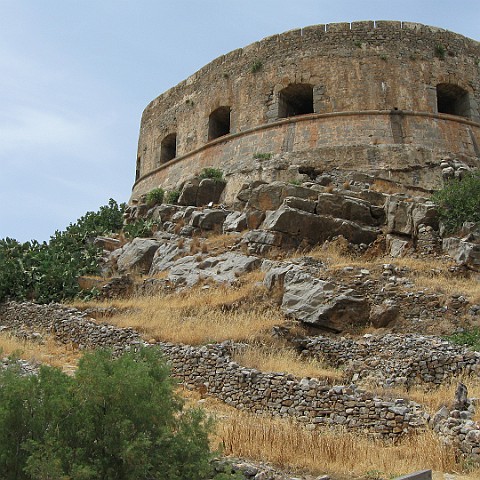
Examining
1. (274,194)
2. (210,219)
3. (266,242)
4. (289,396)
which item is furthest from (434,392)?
(210,219)

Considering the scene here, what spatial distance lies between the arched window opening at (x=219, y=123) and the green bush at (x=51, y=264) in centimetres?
456

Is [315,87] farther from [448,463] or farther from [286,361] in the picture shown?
[448,463]

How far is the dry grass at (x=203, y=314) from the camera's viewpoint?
1097cm

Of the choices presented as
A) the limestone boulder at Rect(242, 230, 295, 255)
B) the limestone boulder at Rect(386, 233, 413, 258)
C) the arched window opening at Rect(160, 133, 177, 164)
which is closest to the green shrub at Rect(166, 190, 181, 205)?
the arched window opening at Rect(160, 133, 177, 164)

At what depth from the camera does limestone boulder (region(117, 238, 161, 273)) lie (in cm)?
1563

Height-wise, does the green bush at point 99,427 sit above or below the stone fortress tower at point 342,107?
below

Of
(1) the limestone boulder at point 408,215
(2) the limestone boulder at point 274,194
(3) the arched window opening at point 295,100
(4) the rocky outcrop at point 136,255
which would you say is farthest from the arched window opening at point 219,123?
(1) the limestone boulder at point 408,215

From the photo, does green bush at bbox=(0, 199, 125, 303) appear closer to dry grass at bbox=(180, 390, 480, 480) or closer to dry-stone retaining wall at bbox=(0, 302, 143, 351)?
dry-stone retaining wall at bbox=(0, 302, 143, 351)

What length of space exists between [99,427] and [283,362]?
508cm

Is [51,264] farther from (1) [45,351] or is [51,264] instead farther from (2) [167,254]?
(1) [45,351]

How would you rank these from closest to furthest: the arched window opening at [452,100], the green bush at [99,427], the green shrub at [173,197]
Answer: the green bush at [99,427] → the green shrub at [173,197] → the arched window opening at [452,100]

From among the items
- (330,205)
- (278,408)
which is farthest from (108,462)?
(330,205)

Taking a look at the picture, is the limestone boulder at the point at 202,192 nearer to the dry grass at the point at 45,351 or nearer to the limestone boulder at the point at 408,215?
the limestone boulder at the point at 408,215

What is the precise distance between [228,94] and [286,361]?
12.2 meters
